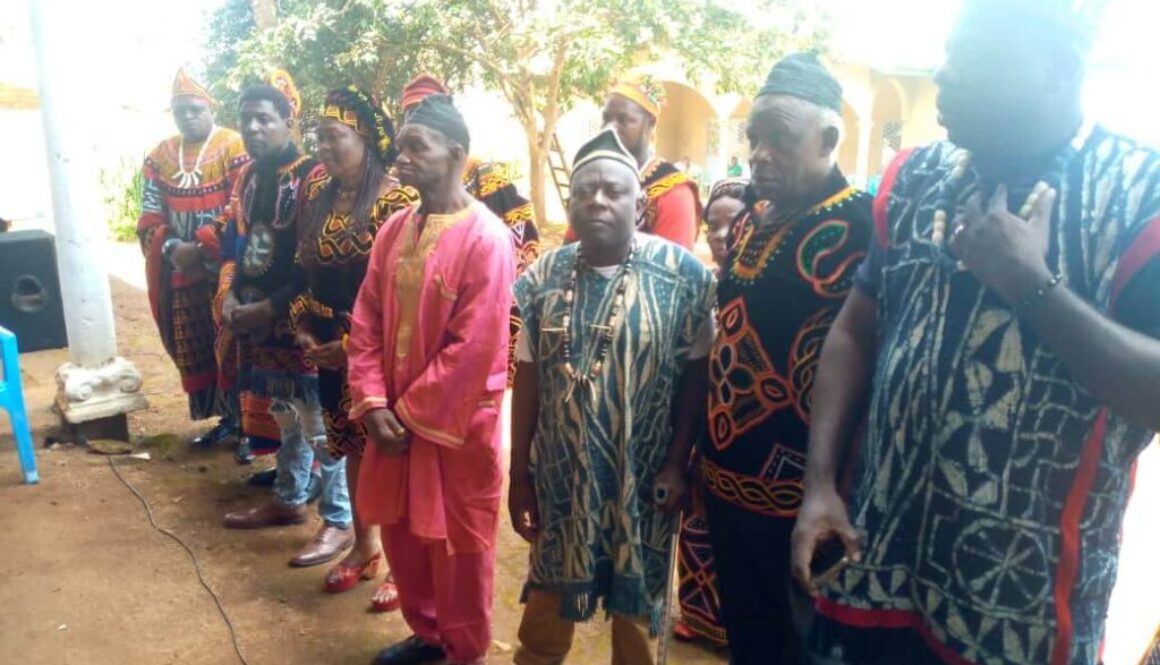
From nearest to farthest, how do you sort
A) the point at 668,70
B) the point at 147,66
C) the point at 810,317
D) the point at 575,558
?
1. the point at 810,317
2. the point at 575,558
3. the point at 668,70
4. the point at 147,66

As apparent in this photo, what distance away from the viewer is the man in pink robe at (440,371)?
2.67 metres

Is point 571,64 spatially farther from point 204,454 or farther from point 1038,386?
point 1038,386

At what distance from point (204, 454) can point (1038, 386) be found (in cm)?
490

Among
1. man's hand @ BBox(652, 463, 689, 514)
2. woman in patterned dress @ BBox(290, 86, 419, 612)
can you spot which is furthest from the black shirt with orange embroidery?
woman in patterned dress @ BBox(290, 86, 419, 612)

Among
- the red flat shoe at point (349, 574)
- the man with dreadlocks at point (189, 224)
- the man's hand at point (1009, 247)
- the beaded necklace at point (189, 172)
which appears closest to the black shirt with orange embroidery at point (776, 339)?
the man's hand at point (1009, 247)

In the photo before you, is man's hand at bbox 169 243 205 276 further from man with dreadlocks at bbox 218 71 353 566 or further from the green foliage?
the green foliage

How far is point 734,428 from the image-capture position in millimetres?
2152

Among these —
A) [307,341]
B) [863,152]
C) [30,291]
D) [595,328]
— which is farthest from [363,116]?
[863,152]

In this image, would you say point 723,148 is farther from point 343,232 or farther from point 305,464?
point 343,232

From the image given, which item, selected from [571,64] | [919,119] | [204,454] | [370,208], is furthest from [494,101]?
[370,208]

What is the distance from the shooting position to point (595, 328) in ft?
7.55

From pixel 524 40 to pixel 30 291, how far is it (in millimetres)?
6402

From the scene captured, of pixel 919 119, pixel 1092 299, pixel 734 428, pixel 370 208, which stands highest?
pixel 919 119

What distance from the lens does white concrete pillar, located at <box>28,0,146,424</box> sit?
15.7 ft
